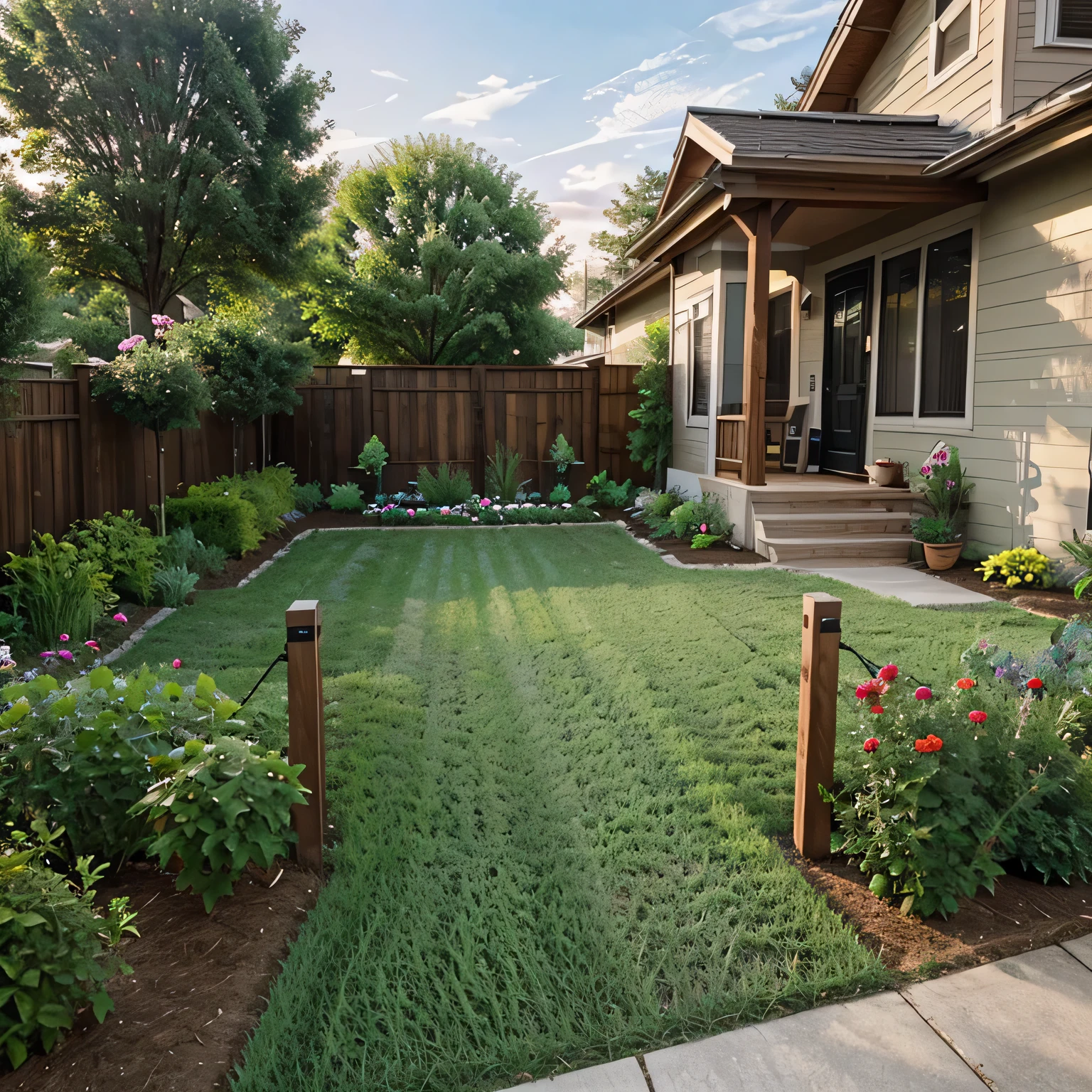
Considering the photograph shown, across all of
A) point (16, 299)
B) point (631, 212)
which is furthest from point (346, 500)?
point (631, 212)

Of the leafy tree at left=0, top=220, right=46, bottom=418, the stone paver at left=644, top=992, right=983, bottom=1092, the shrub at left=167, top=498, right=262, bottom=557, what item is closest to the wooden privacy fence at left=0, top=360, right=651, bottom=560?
the shrub at left=167, top=498, right=262, bottom=557

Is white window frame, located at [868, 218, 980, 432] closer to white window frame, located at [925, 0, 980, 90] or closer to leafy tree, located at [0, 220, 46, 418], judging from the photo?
white window frame, located at [925, 0, 980, 90]

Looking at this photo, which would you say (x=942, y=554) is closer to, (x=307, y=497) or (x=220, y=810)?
(x=220, y=810)

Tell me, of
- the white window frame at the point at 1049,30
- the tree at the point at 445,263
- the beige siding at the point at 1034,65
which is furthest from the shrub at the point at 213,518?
the tree at the point at 445,263

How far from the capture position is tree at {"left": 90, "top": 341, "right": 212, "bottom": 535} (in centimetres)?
649

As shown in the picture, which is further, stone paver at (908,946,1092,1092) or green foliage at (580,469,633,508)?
green foliage at (580,469,633,508)

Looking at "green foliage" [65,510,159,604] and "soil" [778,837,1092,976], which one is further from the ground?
"green foliage" [65,510,159,604]

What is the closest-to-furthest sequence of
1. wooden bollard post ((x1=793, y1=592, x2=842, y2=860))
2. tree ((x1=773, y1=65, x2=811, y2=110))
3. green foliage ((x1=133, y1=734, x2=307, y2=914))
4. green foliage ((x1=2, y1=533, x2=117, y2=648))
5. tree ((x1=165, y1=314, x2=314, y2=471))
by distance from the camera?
green foliage ((x1=133, y1=734, x2=307, y2=914))
wooden bollard post ((x1=793, y1=592, x2=842, y2=860))
green foliage ((x1=2, y1=533, x2=117, y2=648))
tree ((x1=165, y1=314, x2=314, y2=471))
tree ((x1=773, y1=65, x2=811, y2=110))

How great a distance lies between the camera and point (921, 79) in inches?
375

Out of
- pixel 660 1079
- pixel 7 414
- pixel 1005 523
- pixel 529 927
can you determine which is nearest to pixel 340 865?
pixel 529 927

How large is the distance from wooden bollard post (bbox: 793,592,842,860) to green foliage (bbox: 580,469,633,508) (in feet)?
29.2

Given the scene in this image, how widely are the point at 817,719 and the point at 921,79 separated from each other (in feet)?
31.2

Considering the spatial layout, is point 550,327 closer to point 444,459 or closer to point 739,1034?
point 444,459

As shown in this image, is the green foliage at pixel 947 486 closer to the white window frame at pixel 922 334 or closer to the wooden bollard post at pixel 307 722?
the white window frame at pixel 922 334
